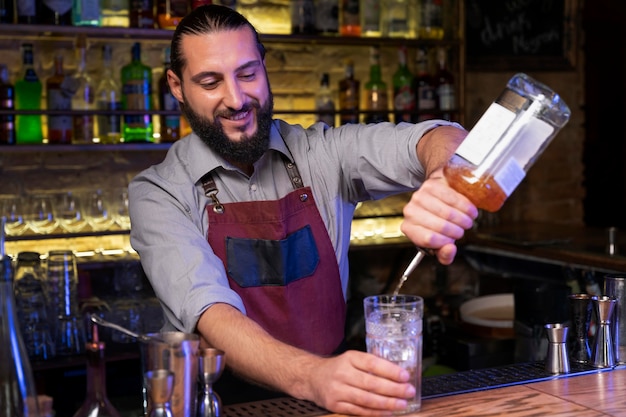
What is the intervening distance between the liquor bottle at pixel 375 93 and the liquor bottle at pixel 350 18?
13cm

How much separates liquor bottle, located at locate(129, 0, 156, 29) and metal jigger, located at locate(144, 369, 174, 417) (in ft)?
8.23

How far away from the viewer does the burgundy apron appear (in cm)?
206

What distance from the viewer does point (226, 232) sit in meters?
2.08

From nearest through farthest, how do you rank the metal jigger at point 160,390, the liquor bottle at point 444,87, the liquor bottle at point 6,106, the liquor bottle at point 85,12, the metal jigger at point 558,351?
the metal jigger at point 160,390
the metal jigger at point 558,351
the liquor bottle at point 6,106
the liquor bottle at point 85,12
the liquor bottle at point 444,87

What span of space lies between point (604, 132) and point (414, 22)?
2.56 metres

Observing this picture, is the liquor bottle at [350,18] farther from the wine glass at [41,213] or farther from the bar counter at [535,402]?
the bar counter at [535,402]

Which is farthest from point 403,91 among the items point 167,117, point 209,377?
point 209,377

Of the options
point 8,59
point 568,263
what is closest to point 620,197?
point 568,263

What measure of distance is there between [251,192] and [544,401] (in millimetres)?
939

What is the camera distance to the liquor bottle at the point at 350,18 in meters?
3.92

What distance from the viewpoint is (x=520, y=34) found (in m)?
4.41

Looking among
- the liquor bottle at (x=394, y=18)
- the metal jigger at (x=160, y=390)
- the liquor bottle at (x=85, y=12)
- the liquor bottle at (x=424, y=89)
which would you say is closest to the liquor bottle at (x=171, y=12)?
the liquor bottle at (x=85, y=12)

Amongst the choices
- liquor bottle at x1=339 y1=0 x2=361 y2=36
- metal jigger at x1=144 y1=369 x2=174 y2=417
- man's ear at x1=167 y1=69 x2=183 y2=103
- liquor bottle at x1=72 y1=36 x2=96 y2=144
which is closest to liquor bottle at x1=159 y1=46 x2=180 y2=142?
liquor bottle at x1=72 y1=36 x2=96 y2=144

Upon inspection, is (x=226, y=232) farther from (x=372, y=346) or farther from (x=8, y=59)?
(x=8, y=59)
